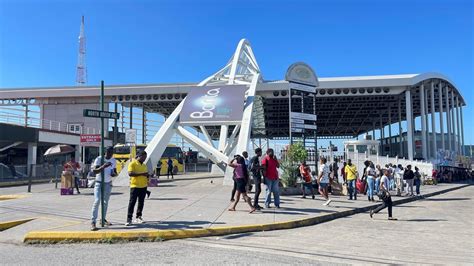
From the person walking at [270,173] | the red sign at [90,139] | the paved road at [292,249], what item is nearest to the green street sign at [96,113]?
the paved road at [292,249]

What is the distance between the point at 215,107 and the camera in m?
22.4

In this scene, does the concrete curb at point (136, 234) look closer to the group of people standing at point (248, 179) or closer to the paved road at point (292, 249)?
the paved road at point (292, 249)

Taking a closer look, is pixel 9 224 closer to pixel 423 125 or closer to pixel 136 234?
pixel 136 234

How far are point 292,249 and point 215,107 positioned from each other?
51.7 ft

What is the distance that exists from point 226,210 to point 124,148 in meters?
23.3

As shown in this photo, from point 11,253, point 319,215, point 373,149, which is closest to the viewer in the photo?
point 11,253

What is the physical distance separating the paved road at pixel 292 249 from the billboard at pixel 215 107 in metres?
13.0

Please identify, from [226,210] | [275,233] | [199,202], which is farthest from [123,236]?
[199,202]

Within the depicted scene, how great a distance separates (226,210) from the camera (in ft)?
36.9

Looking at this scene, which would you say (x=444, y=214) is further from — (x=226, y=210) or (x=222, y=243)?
(x=222, y=243)

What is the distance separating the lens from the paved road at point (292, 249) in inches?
253

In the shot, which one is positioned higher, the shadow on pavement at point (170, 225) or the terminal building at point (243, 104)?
the terminal building at point (243, 104)

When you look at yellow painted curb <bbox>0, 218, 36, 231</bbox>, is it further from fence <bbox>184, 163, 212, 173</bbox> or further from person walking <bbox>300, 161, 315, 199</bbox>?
fence <bbox>184, 163, 212, 173</bbox>

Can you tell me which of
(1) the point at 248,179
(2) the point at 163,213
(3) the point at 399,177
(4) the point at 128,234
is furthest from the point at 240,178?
(3) the point at 399,177
